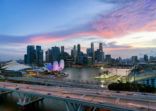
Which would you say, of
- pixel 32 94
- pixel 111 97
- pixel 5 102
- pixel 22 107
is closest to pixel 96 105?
pixel 111 97

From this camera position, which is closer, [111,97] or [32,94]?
[111,97]

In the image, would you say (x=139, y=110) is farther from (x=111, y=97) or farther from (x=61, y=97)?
(x=61, y=97)

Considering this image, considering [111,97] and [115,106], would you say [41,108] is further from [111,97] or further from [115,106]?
[115,106]

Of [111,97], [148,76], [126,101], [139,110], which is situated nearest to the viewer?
[139,110]

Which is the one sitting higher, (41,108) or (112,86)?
(112,86)

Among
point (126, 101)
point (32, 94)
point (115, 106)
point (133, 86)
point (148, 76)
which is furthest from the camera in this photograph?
point (148, 76)

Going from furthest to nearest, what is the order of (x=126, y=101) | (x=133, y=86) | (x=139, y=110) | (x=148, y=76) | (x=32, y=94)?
1. (x=148, y=76)
2. (x=133, y=86)
3. (x=32, y=94)
4. (x=126, y=101)
5. (x=139, y=110)

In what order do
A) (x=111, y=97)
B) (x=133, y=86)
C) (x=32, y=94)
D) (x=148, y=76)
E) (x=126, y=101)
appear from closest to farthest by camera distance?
(x=126, y=101) → (x=111, y=97) → (x=32, y=94) → (x=133, y=86) → (x=148, y=76)

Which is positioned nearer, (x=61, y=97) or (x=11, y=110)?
(x=61, y=97)

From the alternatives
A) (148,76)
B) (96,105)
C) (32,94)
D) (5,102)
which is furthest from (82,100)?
(148,76)
